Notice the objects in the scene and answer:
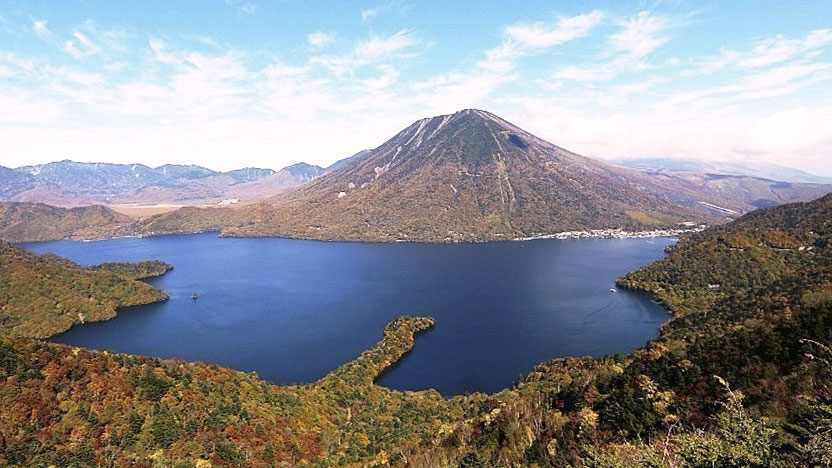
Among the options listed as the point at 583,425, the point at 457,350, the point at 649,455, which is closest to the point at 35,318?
the point at 457,350

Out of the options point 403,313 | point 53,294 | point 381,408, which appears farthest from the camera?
point 53,294

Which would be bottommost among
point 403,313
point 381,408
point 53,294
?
point 403,313

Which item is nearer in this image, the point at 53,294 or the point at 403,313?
the point at 403,313

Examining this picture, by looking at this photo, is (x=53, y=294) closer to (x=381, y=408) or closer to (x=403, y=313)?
(x=403, y=313)

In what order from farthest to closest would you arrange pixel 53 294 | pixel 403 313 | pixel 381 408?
pixel 53 294
pixel 403 313
pixel 381 408

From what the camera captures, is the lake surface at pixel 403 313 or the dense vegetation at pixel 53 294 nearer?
the lake surface at pixel 403 313

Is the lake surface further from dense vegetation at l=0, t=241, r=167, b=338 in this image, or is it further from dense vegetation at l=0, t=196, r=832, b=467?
dense vegetation at l=0, t=196, r=832, b=467

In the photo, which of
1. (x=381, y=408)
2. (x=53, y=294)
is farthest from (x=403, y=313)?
(x=53, y=294)

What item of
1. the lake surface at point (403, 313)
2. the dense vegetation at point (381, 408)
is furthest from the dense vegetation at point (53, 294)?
the dense vegetation at point (381, 408)

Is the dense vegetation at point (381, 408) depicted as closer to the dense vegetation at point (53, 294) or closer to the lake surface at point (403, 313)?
the lake surface at point (403, 313)
